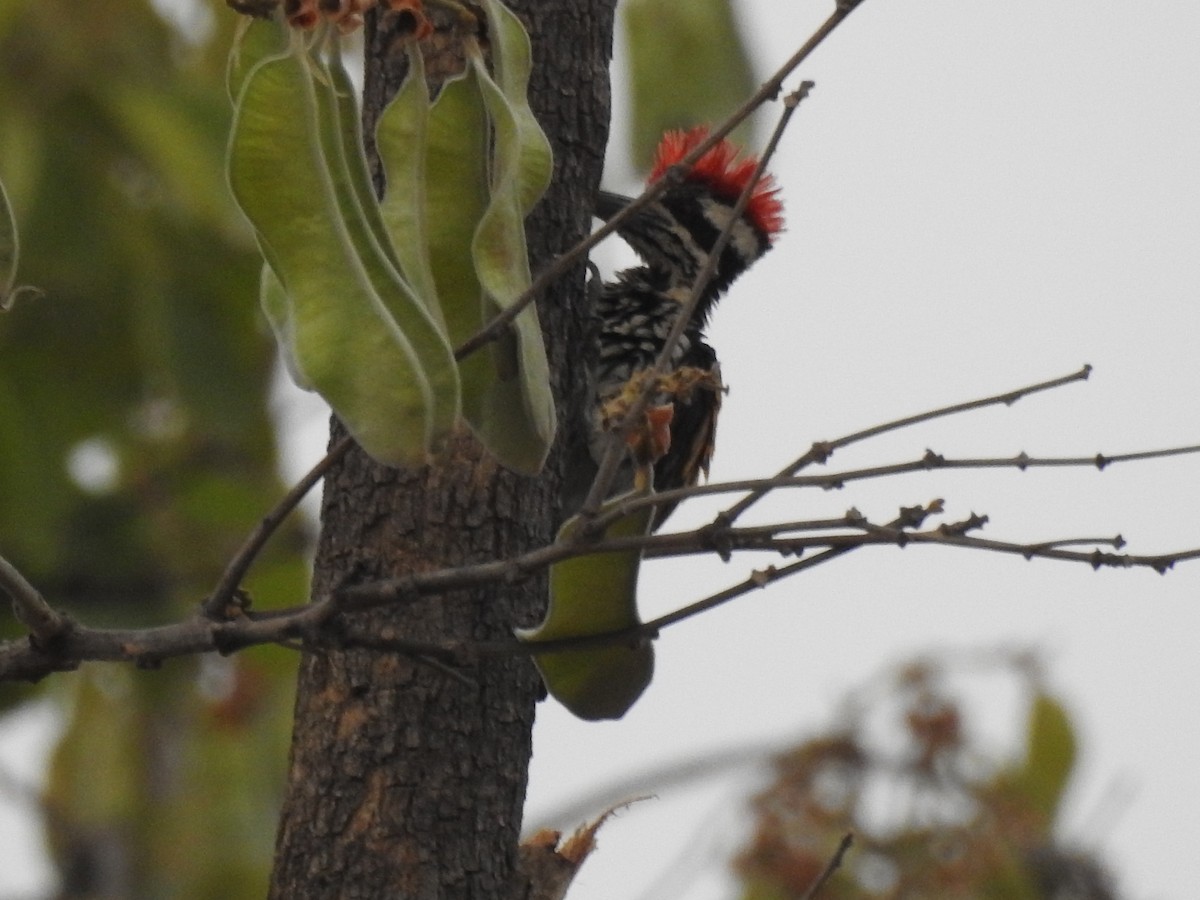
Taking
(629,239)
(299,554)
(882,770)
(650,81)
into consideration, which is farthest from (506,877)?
(299,554)

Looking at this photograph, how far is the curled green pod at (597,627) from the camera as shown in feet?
6.29

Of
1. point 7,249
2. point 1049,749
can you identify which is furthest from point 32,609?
point 1049,749

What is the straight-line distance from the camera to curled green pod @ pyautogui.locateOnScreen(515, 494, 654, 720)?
1.92 meters

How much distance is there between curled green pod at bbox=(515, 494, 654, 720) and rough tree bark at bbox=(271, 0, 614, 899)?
0.38 meters

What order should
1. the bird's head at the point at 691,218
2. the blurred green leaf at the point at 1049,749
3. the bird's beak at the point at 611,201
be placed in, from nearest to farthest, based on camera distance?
the bird's beak at the point at 611,201 → the bird's head at the point at 691,218 → the blurred green leaf at the point at 1049,749

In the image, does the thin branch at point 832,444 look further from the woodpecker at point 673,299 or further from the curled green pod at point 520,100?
the woodpecker at point 673,299

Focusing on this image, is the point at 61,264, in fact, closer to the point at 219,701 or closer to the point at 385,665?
the point at 219,701

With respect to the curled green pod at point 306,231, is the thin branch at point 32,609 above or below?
below

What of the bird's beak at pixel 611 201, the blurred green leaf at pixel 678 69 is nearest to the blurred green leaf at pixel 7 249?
the bird's beak at pixel 611 201

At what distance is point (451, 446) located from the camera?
2666 millimetres

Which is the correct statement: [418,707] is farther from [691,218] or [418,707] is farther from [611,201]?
[691,218]

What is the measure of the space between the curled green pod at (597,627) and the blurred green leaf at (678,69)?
317cm

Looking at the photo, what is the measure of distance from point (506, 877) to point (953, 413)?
96 cm

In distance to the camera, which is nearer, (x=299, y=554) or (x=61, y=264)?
(x=61, y=264)
